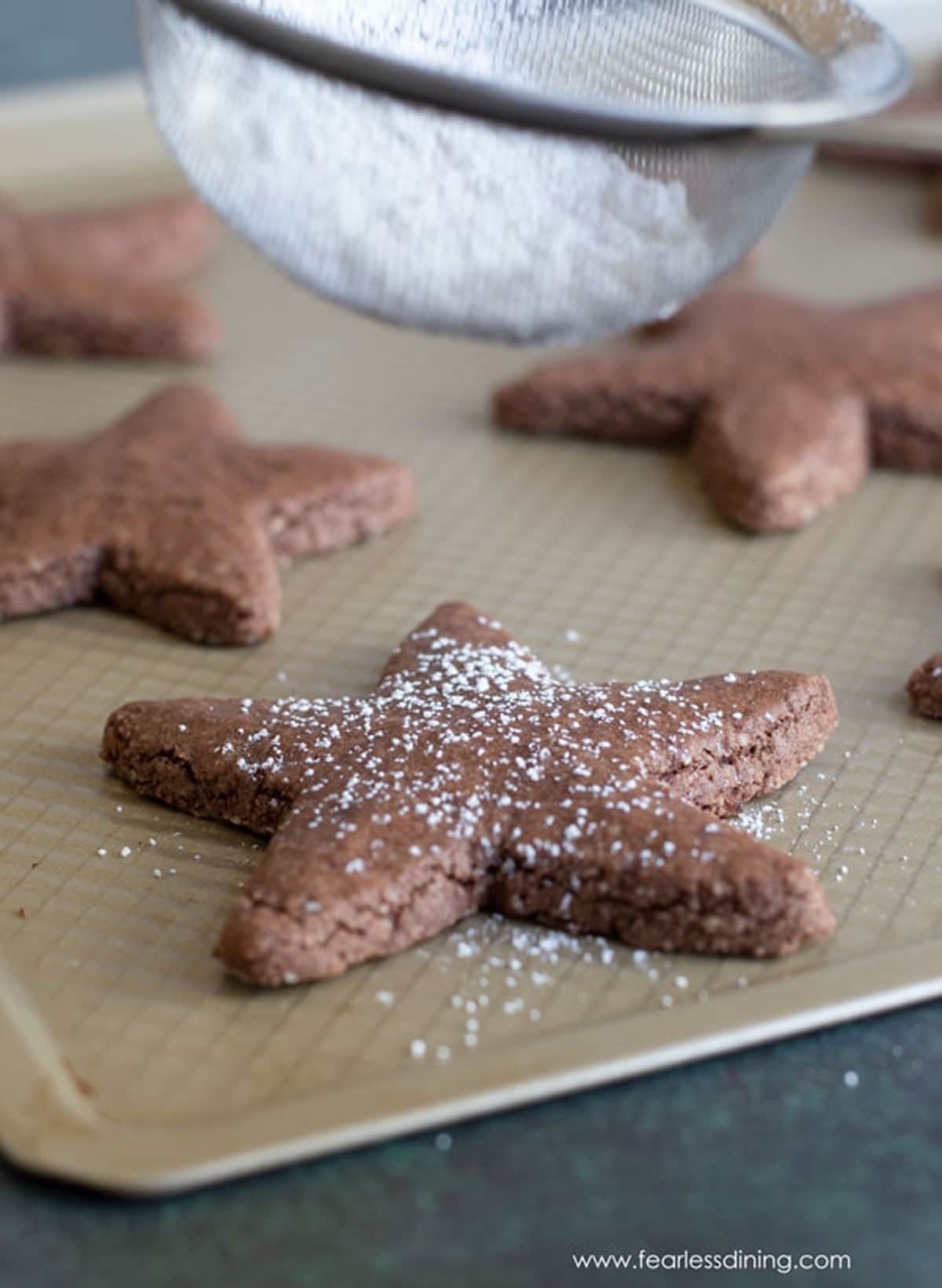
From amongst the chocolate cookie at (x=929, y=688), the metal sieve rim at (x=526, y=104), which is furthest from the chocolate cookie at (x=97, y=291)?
the chocolate cookie at (x=929, y=688)

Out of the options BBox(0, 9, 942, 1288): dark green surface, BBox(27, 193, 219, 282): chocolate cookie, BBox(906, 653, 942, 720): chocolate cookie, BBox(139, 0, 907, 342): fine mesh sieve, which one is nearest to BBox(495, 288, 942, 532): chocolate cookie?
BBox(139, 0, 907, 342): fine mesh sieve

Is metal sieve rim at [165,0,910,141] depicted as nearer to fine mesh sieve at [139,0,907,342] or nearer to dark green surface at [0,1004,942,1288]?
fine mesh sieve at [139,0,907,342]

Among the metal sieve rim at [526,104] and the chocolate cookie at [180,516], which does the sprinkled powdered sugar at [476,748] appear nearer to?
the chocolate cookie at [180,516]

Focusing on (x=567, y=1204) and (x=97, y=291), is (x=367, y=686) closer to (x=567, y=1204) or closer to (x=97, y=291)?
(x=567, y=1204)

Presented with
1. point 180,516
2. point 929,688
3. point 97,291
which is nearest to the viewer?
Answer: point 929,688

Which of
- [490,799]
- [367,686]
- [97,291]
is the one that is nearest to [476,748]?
[490,799]

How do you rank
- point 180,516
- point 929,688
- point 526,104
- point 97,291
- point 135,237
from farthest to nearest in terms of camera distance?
point 135,237 → point 97,291 → point 180,516 → point 929,688 → point 526,104

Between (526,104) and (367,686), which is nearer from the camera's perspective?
(526,104)
